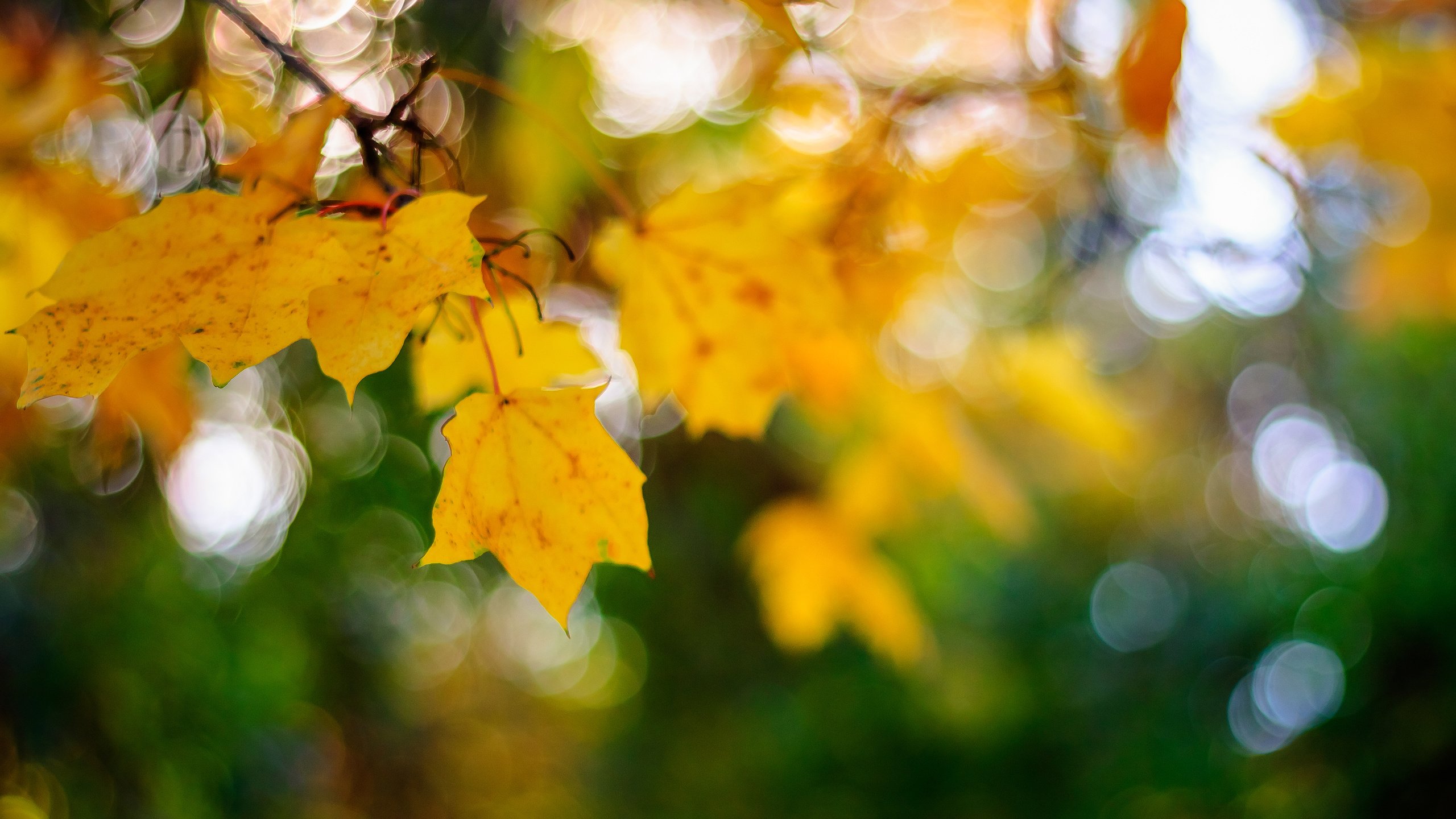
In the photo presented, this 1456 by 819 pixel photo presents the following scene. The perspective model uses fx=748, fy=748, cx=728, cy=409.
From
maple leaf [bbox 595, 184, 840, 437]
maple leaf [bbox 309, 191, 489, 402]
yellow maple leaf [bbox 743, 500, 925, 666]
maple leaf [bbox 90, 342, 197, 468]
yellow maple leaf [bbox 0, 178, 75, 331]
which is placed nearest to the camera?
maple leaf [bbox 309, 191, 489, 402]

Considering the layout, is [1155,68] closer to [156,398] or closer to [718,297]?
[718,297]

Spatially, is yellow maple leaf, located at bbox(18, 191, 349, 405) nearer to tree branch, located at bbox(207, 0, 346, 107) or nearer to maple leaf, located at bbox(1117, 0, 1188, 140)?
tree branch, located at bbox(207, 0, 346, 107)

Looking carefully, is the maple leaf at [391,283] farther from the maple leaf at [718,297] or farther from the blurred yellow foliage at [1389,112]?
the blurred yellow foliage at [1389,112]

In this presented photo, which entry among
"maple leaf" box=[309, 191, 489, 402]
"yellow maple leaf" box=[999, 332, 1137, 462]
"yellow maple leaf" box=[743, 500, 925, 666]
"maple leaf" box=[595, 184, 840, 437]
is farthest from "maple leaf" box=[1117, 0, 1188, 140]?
"yellow maple leaf" box=[743, 500, 925, 666]

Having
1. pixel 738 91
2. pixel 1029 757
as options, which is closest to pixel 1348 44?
pixel 738 91

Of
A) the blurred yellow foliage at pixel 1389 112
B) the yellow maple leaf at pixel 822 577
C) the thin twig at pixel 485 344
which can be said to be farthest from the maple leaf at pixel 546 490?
the blurred yellow foliage at pixel 1389 112

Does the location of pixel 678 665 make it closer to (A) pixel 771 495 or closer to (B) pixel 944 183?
(A) pixel 771 495
